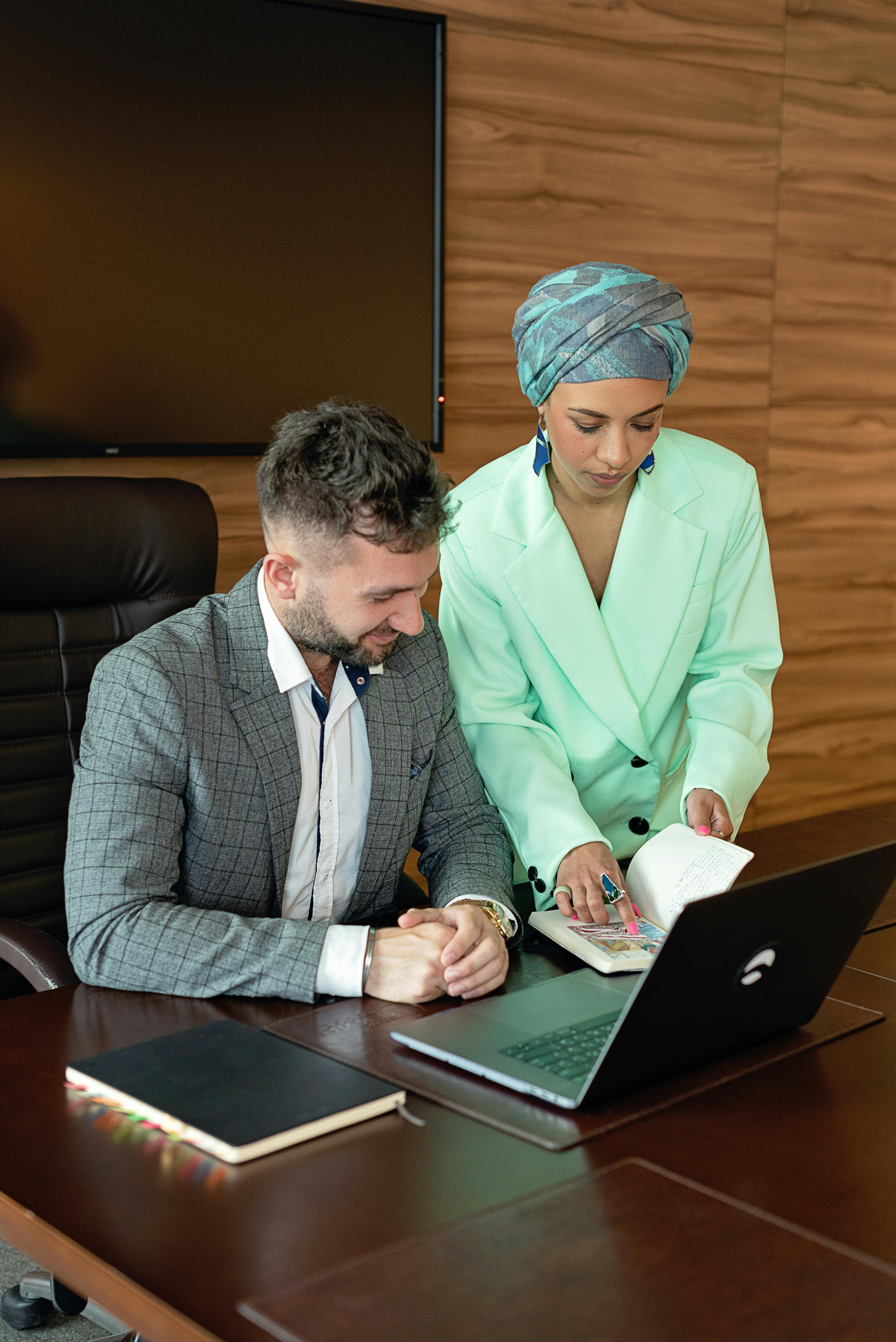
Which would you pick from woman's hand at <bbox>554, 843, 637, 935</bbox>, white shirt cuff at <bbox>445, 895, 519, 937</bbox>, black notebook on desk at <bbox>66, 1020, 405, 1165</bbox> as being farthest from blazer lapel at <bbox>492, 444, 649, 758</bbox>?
black notebook on desk at <bbox>66, 1020, 405, 1165</bbox>

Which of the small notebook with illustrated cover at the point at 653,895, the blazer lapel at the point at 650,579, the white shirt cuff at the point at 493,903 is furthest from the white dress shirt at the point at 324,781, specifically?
the blazer lapel at the point at 650,579

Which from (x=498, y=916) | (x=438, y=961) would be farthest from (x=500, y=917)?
(x=438, y=961)

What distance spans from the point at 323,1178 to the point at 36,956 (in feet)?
2.45

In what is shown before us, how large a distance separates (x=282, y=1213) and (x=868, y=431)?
3.94m

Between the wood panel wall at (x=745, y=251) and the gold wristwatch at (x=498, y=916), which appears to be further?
the wood panel wall at (x=745, y=251)

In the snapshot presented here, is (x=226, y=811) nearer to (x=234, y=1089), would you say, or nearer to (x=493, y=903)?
(x=493, y=903)

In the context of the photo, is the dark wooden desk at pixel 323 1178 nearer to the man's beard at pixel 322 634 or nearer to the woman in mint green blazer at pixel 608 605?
the man's beard at pixel 322 634

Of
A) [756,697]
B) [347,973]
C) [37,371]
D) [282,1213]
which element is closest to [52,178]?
[37,371]

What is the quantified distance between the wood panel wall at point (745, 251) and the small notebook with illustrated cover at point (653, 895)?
5.56 feet

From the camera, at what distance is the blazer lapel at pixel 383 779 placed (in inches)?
68.2

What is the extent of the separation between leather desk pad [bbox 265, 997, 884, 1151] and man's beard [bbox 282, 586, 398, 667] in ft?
1.42

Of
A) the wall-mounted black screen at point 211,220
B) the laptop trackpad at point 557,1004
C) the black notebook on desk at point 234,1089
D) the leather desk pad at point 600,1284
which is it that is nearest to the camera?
the leather desk pad at point 600,1284

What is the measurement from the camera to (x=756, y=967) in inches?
47.4

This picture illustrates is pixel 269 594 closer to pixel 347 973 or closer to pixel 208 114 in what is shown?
pixel 347 973
